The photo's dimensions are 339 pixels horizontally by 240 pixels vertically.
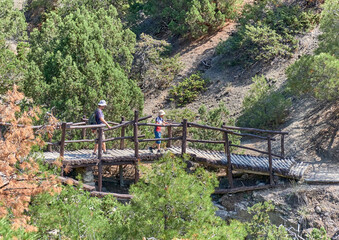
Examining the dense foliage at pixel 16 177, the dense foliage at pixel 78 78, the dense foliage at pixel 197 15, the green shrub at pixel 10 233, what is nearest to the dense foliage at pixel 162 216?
the green shrub at pixel 10 233

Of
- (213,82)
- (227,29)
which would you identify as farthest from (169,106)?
(227,29)

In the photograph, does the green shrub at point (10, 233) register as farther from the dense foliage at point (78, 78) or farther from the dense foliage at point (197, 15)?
the dense foliage at point (197, 15)

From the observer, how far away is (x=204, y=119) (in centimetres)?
1761

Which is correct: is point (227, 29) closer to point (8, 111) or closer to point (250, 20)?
point (250, 20)

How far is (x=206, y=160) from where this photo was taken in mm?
13062

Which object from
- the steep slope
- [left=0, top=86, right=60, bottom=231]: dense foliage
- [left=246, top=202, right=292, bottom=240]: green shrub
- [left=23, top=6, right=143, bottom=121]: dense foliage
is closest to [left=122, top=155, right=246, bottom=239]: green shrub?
[left=0, top=86, right=60, bottom=231]: dense foliage

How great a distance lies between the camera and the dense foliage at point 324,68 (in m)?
14.2

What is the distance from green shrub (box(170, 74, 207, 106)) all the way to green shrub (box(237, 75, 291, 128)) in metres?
3.92

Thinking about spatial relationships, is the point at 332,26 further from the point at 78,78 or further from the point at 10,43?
the point at 10,43

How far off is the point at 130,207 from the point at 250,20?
17630 millimetres

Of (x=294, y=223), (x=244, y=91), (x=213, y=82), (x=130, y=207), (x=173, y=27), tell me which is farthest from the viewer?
(x=173, y=27)

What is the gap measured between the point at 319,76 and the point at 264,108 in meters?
3.57

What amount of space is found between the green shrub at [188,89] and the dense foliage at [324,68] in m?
6.53

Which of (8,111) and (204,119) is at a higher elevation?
(8,111)
